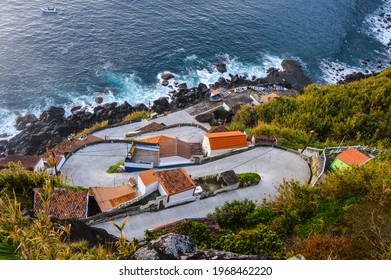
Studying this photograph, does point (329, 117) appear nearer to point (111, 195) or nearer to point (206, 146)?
point (206, 146)

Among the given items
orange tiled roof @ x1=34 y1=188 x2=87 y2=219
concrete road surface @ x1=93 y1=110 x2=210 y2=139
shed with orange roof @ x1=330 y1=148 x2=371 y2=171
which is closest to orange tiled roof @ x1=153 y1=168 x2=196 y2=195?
orange tiled roof @ x1=34 y1=188 x2=87 y2=219

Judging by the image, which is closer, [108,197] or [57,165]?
[108,197]

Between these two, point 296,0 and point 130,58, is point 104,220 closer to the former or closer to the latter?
point 130,58

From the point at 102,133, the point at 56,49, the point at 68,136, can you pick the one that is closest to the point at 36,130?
the point at 68,136

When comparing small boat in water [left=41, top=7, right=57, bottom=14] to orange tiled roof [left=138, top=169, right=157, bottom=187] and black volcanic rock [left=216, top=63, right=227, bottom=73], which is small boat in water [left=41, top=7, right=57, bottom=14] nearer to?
black volcanic rock [left=216, top=63, right=227, bottom=73]

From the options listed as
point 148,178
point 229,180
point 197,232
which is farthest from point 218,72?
point 197,232
